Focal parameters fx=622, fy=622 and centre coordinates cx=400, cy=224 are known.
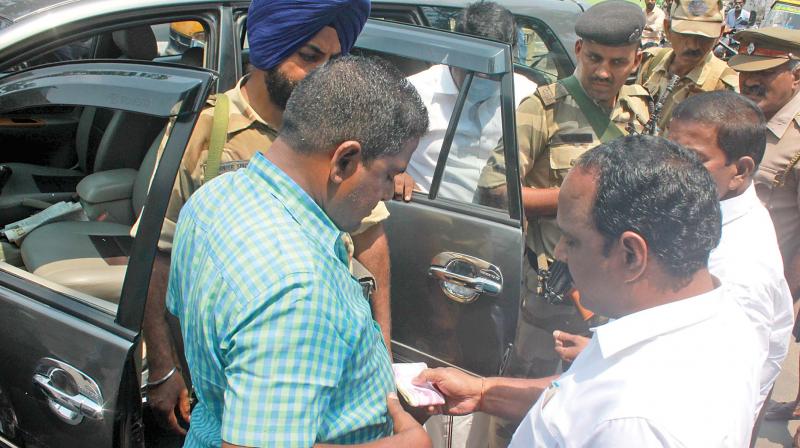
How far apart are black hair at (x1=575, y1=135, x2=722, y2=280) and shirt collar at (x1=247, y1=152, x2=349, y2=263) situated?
0.51 metres

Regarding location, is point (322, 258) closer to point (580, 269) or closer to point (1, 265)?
point (580, 269)

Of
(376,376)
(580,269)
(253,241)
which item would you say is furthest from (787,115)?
(253,241)

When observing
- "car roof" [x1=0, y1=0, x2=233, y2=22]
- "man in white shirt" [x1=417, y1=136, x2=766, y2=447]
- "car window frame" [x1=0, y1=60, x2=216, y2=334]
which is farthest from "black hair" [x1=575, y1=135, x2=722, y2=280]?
"car roof" [x1=0, y1=0, x2=233, y2=22]

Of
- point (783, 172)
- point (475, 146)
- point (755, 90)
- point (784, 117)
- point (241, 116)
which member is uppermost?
point (241, 116)

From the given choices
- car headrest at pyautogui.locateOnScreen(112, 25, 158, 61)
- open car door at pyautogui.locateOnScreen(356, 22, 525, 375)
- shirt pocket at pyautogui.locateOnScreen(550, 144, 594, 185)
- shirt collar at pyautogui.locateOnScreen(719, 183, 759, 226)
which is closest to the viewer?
shirt collar at pyautogui.locateOnScreen(719, 183, 759, 226)

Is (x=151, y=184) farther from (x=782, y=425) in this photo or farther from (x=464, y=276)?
(x=782, y=425)

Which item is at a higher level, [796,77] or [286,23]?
[286,23]

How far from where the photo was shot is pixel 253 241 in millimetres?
1015

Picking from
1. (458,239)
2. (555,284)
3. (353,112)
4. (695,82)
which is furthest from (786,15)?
(353,112)

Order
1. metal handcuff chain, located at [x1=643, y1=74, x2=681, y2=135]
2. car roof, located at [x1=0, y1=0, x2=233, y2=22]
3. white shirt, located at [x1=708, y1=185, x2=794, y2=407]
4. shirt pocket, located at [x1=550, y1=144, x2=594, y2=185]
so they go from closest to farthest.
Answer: white shirt, located at [x1=708, y1=185, x2=794, y2=407], car roof, located at [x1=0, y1=0, x2=233, y2=22], shirt pocket, located at [x1=550, y1=144, x2=594, y2=185], metal handcuff chain, located at [x1=643, y1=74, x2=681, y2=135]

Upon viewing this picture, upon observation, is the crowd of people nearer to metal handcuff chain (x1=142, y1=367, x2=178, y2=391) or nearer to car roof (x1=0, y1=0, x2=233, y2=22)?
metal handcuff chain (x1=142, y1=367, x2=178, y2=391)

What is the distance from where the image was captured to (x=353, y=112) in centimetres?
114

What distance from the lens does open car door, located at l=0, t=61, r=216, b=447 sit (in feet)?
5.08

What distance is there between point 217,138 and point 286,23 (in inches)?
15.7
